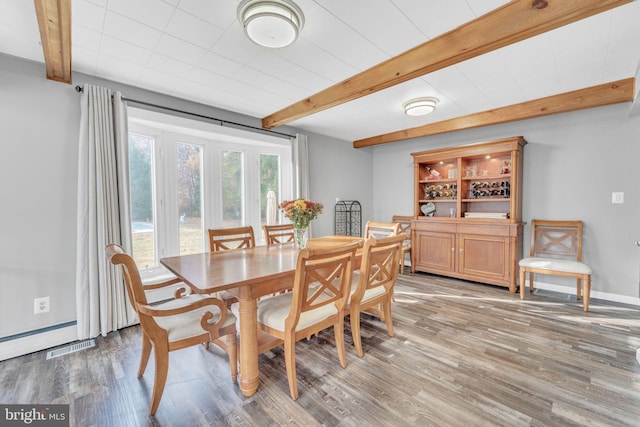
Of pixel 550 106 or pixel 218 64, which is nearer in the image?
pixel 218 64

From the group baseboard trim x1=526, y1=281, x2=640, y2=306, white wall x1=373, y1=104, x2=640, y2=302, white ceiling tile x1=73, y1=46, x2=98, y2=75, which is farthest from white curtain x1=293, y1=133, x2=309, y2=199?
baseboard trim x1=526, y1=281, x2=640, y2=306

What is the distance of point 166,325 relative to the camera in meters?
1.67

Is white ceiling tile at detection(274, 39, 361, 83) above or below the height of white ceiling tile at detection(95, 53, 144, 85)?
above

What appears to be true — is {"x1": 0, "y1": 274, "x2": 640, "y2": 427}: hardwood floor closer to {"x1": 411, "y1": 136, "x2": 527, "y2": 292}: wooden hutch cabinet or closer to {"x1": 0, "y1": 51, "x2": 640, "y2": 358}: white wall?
{"x1": 0, "y1": 51, "x2": 640, "y2": 358}: white wall

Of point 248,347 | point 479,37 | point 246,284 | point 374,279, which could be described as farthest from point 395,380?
point 479,37

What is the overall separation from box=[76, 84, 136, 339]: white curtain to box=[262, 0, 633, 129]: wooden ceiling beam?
7.22ft

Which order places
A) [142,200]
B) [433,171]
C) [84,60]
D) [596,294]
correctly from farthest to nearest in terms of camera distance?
[433,171]
[596,294]
[142,200]
[84,60]

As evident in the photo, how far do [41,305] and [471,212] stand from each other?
5187 mm

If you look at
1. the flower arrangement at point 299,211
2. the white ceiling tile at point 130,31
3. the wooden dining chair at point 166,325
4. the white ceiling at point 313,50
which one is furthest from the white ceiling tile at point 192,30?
the wooden dining chair at point 166,325

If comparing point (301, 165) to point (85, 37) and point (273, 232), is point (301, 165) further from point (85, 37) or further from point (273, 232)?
point (85, 37)

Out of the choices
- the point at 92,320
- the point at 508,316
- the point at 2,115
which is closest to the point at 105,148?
the point at 2,115

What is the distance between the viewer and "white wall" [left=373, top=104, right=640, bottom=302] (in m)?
3.20

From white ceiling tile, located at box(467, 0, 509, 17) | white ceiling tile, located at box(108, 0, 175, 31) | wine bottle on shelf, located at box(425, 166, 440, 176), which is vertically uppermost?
white ceiling tile, located at box(467, 0, 509, 17)

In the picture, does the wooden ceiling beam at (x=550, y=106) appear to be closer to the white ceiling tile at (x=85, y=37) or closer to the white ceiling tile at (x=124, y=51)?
the white ceiling tile at (x=124, y=51)
